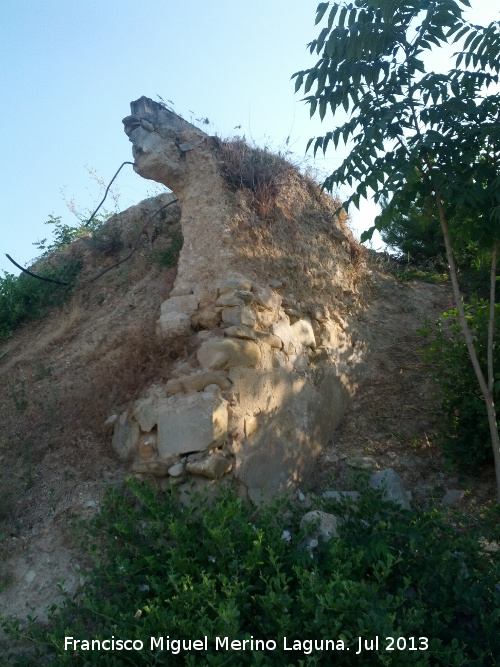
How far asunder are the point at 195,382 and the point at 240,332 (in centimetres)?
56

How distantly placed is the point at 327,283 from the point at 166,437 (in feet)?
9.55

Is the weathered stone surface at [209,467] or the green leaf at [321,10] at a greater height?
the green leaf at [321,10]

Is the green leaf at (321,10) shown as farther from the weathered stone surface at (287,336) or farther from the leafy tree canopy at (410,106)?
the weathered stone surface at (287,336)

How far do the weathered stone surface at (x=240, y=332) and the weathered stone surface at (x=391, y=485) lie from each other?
1.41m

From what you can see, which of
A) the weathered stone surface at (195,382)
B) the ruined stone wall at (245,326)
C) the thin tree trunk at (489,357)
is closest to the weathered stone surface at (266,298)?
the ruined stone wall at (245,326)

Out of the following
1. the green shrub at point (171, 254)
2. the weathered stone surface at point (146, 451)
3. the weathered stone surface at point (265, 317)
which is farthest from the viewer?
the green shrub at point (171, 254)

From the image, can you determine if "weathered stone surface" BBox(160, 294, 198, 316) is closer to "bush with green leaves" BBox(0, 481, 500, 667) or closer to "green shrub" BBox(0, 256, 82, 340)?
"bush with green leaves" BBox(0, 481, 500, 667)

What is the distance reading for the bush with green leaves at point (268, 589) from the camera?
9.02ft

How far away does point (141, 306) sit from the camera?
6.01m

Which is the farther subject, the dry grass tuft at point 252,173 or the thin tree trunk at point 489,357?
the dry grass tuft at point 252,173

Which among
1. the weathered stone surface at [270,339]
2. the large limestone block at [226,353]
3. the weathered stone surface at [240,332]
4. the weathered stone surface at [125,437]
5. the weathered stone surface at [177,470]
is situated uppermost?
the weathered stone surface at [270,339]

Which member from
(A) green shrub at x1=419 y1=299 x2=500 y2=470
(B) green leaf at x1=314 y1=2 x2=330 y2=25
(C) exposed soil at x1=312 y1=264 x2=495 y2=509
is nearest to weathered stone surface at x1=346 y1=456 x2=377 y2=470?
(C) exposed soil at x1=312 y1=264 x2=495 y2=509

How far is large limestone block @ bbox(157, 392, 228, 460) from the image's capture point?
4129 mm

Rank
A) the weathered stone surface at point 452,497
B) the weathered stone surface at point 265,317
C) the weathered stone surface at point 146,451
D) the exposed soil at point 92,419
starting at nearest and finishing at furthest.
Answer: the exposed soil at point 92,419
the weathered stone surface at point 146,451
the weathered stone surface at point 452,497
the weathered stone surface at point 265,317
